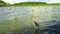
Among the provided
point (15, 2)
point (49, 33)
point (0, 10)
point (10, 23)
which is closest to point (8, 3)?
point (15, 2)

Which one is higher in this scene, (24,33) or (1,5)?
(1,5)

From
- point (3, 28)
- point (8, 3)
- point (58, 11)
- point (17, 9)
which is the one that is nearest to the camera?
point (3, 28)

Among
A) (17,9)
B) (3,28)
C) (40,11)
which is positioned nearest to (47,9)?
(40,11)

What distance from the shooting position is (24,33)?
4.60 meters

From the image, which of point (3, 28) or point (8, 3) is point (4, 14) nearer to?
point (8, 3)

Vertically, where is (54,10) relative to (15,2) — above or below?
below

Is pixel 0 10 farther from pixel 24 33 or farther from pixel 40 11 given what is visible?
pixel 24 33

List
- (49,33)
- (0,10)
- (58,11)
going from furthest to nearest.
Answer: (58,11), (0,10), (49,33)

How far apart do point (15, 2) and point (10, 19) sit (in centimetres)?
84

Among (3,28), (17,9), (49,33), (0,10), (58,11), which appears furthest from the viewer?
(58,11)

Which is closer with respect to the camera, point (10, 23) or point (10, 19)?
point (10, 23)

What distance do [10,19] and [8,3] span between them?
35.2 inches

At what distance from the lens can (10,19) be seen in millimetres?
6586

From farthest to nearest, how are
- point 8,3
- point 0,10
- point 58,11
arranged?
point 58,11 < point 0,10 < point 8,3
